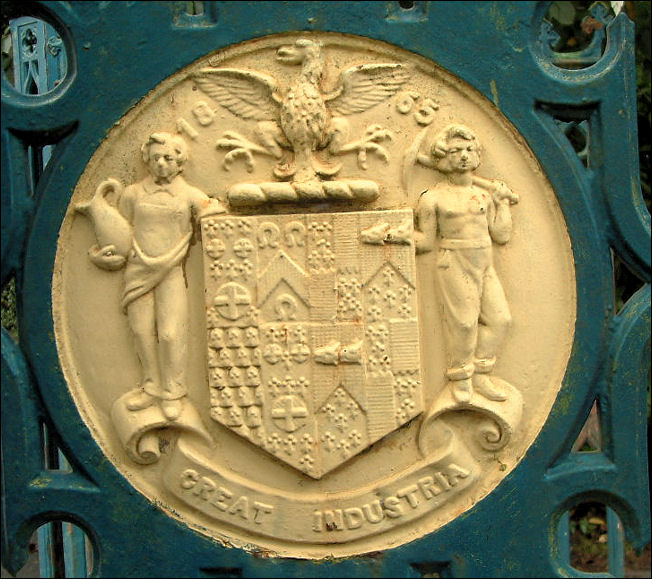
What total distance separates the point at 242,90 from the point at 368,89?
43 centimetres

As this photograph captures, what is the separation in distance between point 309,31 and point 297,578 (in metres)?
1.89

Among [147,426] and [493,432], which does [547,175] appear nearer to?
[493,432]

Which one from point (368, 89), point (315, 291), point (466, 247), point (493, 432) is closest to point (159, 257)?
point (315, 291)

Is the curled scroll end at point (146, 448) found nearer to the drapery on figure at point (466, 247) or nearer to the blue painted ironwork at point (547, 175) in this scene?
the blue painted ironwork at point (547, 175)

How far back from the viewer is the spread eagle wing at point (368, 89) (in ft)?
13.2

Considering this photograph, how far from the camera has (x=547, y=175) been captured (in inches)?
160

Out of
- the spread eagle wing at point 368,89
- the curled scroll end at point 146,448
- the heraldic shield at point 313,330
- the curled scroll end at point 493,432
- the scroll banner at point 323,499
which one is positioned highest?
the spread eagle wing at point 368,89

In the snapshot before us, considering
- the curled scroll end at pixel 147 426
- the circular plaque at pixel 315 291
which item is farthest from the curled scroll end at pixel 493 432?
the curled scroll end at pixel 147 426

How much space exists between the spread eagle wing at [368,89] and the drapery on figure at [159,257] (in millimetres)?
542

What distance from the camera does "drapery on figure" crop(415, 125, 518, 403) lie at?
13.2 ft

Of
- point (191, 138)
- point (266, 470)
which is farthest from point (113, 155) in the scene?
point (266, 470)

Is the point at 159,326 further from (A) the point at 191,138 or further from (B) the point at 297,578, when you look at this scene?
(B) the point at 297,578

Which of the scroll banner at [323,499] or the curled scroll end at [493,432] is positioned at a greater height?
the curled scroll end at [493,432]

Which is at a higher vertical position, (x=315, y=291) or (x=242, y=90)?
(x=242, y=90)
